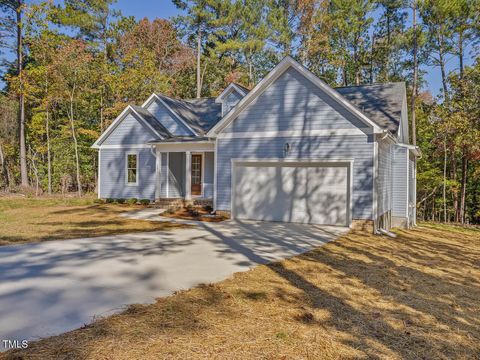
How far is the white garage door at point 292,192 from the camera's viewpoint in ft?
39.9

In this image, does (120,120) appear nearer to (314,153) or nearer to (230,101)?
(230,101)

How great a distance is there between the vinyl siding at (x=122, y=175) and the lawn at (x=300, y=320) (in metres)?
12.5

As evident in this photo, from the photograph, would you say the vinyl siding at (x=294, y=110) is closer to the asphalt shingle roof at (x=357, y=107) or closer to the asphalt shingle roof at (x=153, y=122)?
the asphalt shingle roof at (x=357, y=107)

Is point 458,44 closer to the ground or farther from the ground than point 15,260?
farther from the ground

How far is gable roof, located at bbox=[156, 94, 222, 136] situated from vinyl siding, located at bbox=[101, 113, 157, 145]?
1728 millimetres

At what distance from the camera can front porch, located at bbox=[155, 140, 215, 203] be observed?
1656 cm

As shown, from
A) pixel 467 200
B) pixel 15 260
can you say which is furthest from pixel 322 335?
pixel 467 200

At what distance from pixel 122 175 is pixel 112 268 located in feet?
43.6

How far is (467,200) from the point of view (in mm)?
23516

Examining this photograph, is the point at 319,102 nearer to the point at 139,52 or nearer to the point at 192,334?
the point at 192,334

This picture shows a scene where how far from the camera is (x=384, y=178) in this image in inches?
508

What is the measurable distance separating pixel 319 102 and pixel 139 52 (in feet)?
60.8

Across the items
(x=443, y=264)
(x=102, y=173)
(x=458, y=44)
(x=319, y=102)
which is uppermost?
(x=458, y=44)

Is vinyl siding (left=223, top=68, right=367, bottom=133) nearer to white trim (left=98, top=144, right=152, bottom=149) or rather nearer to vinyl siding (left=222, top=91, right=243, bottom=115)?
vinyl siding (left=222, top=91, right=243, bottom=115)
